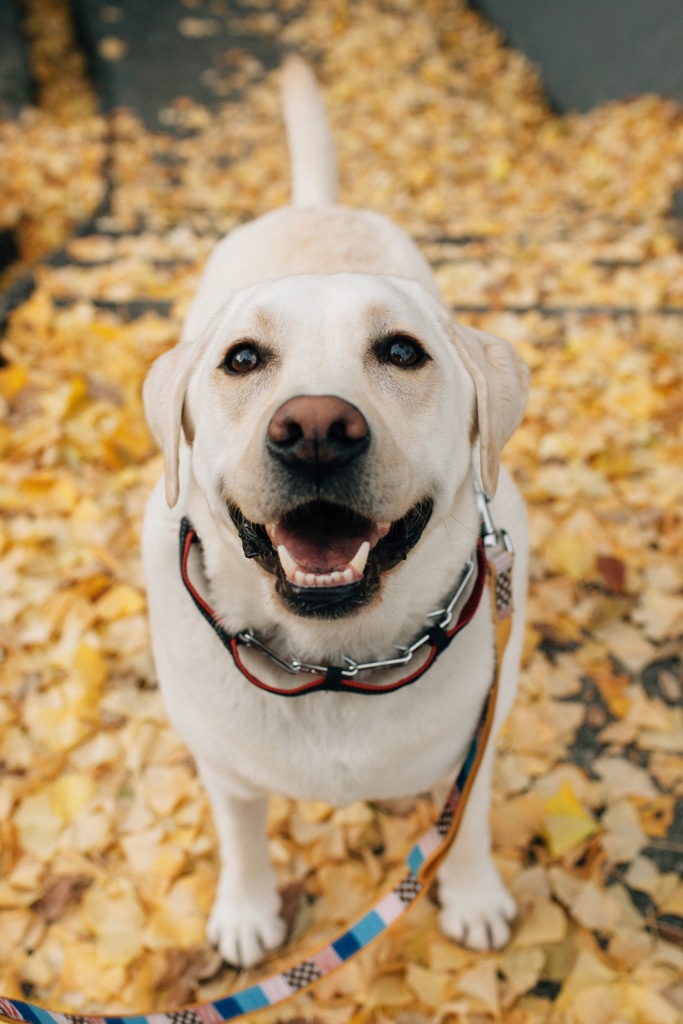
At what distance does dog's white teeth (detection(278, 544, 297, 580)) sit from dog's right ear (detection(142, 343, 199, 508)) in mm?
409

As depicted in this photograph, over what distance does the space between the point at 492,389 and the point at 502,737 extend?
1.35 metres

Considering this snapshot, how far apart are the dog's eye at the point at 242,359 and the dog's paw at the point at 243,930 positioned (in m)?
1.53

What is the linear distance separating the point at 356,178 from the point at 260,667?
6.14 m

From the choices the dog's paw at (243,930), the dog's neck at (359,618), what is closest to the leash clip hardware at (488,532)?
the dog's neck at (359,618)

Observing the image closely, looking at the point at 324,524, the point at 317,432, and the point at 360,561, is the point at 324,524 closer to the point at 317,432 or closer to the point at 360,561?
the point at 360,561

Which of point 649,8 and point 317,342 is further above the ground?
point 649,8

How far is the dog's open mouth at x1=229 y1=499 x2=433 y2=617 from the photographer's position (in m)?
1.45

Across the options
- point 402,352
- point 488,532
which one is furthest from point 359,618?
point 402,352

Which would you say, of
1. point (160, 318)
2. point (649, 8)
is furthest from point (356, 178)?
point (160, 318)

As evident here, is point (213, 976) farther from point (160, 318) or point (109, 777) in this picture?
point (160, 318)

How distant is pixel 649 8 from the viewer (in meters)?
6.14

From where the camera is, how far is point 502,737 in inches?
101

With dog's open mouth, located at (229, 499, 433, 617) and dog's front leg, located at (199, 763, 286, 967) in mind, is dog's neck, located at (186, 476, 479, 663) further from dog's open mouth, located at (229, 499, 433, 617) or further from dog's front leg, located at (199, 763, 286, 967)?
dog's front leg, located at (199, 763, 286, 967)

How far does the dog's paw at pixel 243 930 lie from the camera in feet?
7.14
